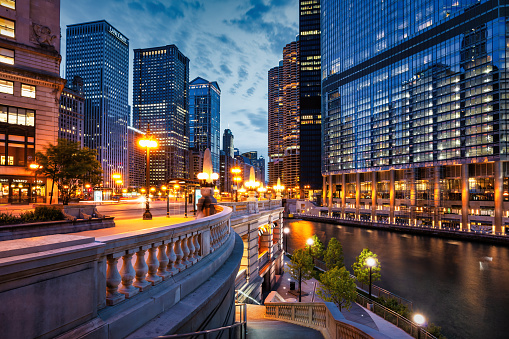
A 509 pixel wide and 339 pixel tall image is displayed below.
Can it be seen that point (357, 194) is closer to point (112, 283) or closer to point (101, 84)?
point (112, 283)

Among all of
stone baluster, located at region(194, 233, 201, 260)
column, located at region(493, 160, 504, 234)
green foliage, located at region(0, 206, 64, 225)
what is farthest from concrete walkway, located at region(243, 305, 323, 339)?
column, located at region(493, 160, 504, 234)

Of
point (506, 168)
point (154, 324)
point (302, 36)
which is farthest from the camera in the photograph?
point (302, 36)

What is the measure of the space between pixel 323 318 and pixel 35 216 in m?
12.8

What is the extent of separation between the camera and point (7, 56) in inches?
972

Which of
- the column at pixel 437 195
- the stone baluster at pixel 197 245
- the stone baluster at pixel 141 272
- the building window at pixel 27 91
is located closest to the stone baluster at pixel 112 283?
the stone baluster at pixel 141 272

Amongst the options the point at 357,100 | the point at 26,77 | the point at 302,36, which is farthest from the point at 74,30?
the point at 26,77

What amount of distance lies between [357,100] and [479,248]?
246 ft

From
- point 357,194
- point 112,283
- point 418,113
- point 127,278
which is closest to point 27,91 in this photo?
point 127,278

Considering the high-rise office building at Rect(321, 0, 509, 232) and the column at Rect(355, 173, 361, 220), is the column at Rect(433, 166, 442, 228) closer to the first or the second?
the high-rise office building at Rect(321, 0, 509, 232)

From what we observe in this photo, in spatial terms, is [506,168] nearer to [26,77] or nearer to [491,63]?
[491,63]

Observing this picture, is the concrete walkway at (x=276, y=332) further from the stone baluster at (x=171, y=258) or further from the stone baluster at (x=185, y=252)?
the stone baluster at (x=171, y=258)

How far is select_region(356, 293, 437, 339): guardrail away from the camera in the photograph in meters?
15.9

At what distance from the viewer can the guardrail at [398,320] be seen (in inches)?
628

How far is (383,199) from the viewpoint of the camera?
9762cm
